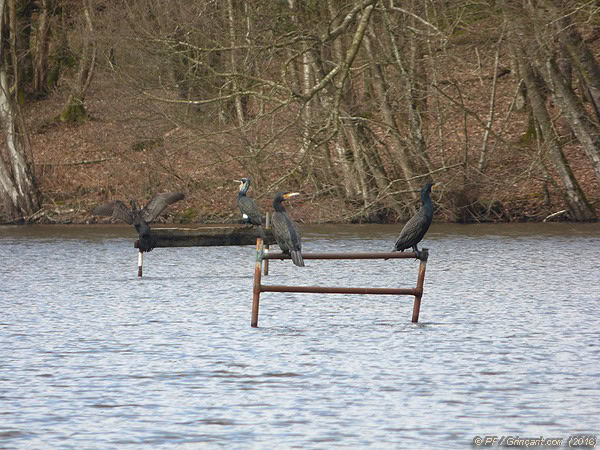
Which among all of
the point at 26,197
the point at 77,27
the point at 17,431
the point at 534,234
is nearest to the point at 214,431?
the point at 17,431

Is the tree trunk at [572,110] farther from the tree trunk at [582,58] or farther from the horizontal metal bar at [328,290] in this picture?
the horizontal metal bar at [328,290]

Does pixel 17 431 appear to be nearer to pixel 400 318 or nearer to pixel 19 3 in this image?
pixel 400 318

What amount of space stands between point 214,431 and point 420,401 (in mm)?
1583

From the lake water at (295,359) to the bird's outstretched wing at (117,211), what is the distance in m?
0.93

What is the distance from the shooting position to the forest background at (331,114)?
29.7 meters

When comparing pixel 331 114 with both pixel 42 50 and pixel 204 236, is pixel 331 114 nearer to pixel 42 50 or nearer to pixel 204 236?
pixel 204 236

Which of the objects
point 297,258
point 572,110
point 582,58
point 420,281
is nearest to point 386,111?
point 572,110

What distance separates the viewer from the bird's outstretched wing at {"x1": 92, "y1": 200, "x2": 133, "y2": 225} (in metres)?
20.6

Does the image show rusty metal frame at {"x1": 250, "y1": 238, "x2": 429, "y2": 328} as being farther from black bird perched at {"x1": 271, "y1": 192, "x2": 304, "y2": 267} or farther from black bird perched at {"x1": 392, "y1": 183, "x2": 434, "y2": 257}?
black bird perched at {"x1": 392, "y1": 183, "x2": 434, "y2": 257}

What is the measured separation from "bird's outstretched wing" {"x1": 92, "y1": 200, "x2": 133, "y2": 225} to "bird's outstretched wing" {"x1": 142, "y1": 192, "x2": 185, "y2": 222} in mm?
288

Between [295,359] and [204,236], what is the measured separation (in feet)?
33.9

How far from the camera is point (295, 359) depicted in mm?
10211

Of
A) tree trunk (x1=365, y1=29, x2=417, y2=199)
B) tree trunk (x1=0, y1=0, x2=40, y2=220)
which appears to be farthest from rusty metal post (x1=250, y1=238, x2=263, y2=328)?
tree trunk (x1=0, y1=0, x2=40, y2=220)

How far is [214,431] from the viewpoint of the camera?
728cm
